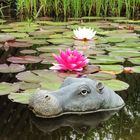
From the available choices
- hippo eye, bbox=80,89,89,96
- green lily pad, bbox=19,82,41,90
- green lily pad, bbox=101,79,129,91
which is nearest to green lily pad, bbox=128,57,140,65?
green lily pad, bbox=101,79,129,91

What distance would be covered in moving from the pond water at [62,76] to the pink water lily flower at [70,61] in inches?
2.3

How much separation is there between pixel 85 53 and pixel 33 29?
129 centimetres

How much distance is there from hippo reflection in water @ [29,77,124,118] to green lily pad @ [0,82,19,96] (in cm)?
25

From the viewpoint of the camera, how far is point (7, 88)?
88.6 inches

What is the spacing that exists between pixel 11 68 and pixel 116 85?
2.41 ft

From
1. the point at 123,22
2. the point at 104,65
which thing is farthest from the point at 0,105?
the point at 123,22

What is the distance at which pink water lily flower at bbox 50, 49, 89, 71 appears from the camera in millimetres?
2537

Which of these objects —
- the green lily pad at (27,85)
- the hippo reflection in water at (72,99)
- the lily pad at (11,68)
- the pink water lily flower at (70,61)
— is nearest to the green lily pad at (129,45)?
the pink water lily flower at (70,61)

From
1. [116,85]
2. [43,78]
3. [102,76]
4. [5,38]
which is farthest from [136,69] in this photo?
[5,38]

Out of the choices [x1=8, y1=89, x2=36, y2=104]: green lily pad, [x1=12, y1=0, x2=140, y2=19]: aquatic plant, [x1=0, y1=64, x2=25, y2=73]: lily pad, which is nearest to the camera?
[x1=8, y1=89, x2=36, y2=104]: green lily pad

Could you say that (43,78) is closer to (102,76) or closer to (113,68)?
(102,76)

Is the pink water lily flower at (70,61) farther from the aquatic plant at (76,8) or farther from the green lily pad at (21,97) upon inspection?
the aquatic plant at (76,8)

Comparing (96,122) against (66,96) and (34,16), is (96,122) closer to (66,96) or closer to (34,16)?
(66,96)

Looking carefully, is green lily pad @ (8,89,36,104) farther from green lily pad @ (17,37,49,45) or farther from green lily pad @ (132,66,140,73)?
green lily pad @ (17,37,49,45)
